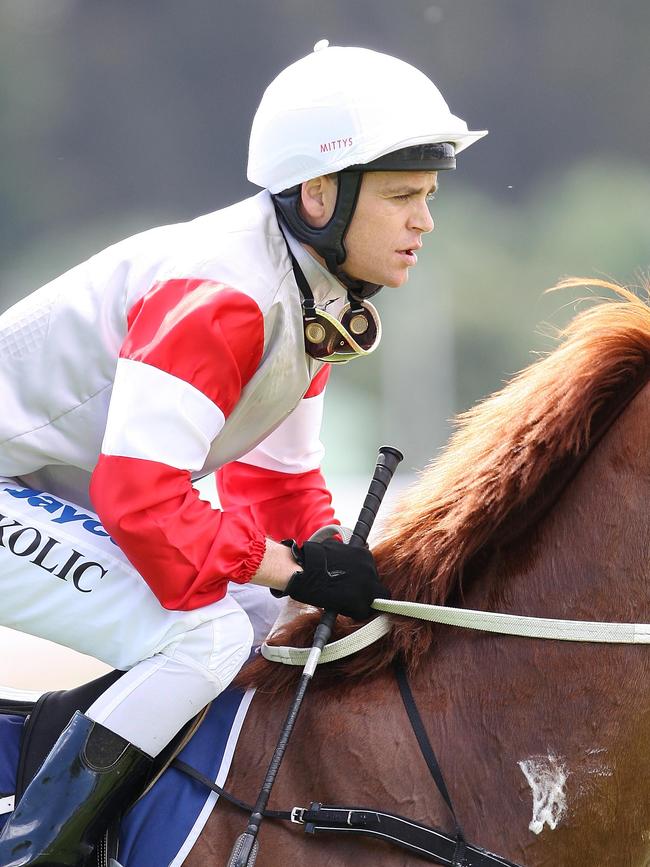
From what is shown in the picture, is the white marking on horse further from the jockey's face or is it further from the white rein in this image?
the jockey's face

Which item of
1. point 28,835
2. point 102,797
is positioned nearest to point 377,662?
point 102,797

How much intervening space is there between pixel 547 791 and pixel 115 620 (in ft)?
2.71

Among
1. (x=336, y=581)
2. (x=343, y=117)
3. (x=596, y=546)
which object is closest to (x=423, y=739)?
(x=336, y=581)

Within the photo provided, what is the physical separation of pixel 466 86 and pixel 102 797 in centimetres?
832

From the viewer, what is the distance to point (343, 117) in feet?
7.08

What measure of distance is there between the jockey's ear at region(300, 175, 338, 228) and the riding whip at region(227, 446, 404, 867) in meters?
0.50

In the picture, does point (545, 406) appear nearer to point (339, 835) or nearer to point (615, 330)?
point (615, 330)

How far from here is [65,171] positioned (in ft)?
30.4

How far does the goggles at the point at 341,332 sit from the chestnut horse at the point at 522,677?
1.09ft

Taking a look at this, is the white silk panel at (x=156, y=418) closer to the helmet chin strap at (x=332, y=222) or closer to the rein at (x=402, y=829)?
the helmet chin strap at (x=332, y=222)

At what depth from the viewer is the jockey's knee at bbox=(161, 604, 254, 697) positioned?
6.56 feet

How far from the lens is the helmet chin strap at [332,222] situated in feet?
7.18

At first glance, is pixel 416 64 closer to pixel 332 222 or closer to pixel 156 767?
pixel 332 222

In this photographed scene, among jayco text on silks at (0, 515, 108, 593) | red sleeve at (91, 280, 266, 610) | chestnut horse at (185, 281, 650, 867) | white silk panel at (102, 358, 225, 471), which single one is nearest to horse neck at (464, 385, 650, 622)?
chestnut horse at (185, 281, 650, 867)
